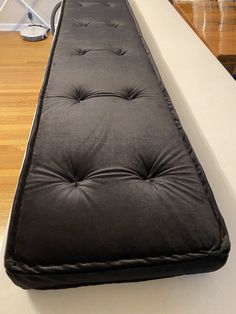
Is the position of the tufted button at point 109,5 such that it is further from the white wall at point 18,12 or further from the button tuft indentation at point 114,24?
the white wall at point 18,12

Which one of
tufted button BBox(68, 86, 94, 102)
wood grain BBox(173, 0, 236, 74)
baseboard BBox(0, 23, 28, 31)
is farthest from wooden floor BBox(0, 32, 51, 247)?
wood grain BBox(173, 0, 236, 74)

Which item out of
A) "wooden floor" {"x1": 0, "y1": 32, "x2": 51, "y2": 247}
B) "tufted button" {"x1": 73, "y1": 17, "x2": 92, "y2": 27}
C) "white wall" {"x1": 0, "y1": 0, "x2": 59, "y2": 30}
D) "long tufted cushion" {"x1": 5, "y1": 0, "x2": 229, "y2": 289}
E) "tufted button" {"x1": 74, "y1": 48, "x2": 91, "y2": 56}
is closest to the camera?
"long tufted cushion" {"x1": 5, "y1": 0, "x2": 229, "y2": 289}

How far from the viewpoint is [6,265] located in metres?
0.34

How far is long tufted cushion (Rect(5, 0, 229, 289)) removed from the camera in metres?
0.34

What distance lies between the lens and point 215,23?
983mm

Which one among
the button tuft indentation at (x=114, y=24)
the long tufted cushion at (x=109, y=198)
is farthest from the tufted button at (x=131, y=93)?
the button tuft indentation at (x=114, y=24)

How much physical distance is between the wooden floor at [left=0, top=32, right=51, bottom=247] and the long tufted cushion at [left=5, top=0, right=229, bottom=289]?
61cm

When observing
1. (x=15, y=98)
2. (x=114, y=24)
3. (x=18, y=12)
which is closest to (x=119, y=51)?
(x=114, y=24)

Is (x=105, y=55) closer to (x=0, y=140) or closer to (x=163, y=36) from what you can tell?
(x=163, y=36)

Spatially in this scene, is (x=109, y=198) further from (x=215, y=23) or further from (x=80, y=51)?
(x=215, y=23)

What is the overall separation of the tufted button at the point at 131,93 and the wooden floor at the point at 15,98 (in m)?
0.64

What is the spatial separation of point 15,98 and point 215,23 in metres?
1.21

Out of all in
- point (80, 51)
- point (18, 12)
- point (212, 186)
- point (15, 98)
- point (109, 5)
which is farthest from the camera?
point (18, 12)

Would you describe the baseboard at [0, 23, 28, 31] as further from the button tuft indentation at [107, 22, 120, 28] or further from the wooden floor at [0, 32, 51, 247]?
the button tuft indentation at [107, 22, 120, 28]
